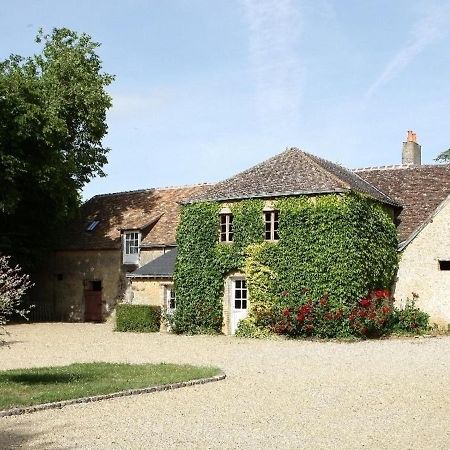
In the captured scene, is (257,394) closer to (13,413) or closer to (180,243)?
(13,413)

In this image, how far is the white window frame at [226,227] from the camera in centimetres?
2677

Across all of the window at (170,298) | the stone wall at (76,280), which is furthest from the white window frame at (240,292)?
the stone wall at (76,280)

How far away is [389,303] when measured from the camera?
27016 millimetres

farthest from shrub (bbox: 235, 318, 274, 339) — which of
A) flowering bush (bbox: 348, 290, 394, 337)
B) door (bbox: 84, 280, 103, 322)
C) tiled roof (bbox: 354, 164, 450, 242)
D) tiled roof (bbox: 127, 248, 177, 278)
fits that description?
door (bbox: 84, 280, 103, 322)

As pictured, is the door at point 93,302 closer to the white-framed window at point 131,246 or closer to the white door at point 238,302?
the white-framed window at point 131,246

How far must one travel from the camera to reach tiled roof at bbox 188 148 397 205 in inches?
985

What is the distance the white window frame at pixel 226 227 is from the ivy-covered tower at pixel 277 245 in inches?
1.6

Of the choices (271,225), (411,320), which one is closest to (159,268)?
(271,225)

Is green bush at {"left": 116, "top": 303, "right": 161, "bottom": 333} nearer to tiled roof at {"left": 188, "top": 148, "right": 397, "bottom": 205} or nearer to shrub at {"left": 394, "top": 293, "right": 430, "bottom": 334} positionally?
tiled roof at {"left": 188, "top": 148, "right": 397, "bottom": 205}

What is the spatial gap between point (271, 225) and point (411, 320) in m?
6.51

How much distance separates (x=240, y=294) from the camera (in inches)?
1040

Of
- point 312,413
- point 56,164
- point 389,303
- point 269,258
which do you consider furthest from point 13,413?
point 56,164

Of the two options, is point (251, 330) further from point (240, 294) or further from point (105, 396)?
point (105, 396)

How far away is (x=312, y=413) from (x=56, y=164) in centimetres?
2366
